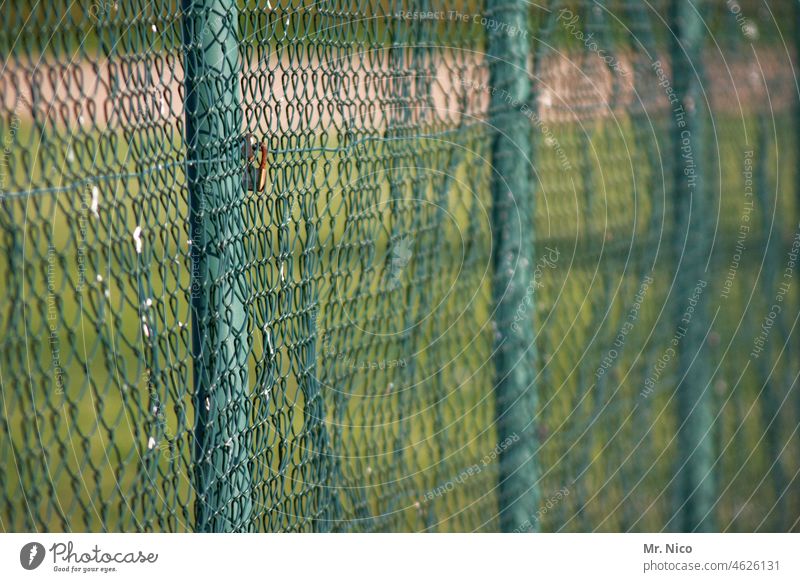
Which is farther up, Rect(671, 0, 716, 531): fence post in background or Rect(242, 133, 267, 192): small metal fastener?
Rect(242, 133, 267, 192): small metal fastener

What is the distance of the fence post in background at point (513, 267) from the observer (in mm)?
1485

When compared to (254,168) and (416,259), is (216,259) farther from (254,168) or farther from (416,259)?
Answer: (416,259)

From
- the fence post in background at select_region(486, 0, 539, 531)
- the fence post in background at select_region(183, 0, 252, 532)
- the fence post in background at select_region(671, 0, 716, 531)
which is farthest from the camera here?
the fence post in background at select_region(671, 0, 716, 531)

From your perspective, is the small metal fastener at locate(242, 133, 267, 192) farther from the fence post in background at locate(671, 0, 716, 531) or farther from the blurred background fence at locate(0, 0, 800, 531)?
the fence post in background at locate(671, 0, 716, 531)

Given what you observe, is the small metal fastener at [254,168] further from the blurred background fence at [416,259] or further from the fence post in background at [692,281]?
the fence post in background at [692,281]

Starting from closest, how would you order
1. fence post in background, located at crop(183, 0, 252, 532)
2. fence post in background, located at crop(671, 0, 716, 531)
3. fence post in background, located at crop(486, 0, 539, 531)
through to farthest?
1. fence post in background, located at crop(183, 0, 252, 532)
2. fence post in background, located at crop(486, 0, 539, 531)
3. fence post in background, located at crop(671, 0, 716, 531)

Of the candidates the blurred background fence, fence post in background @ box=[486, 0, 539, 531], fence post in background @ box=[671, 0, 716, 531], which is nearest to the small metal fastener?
the blurred background fence

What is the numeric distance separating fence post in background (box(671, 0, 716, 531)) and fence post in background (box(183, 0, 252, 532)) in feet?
4.08

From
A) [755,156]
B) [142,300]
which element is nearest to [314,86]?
[142,300]

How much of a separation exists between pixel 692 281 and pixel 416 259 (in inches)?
35.4

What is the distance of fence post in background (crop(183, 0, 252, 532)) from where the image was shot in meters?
0.93

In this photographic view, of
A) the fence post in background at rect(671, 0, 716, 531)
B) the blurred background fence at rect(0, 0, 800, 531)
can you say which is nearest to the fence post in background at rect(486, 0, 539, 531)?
the blurred background fence at rect(0, 0, 800, 531)

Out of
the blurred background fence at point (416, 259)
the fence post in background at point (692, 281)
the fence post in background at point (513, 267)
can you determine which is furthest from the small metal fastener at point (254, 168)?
the fence post in background at point (692, 281)

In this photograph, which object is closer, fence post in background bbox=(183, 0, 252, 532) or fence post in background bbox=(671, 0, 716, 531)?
fence post in background bbox=(183, 0, 252, 532)
